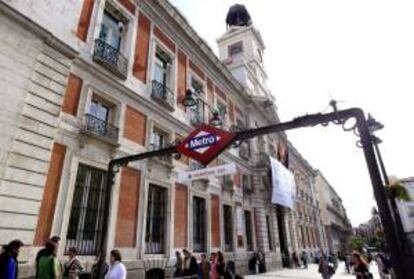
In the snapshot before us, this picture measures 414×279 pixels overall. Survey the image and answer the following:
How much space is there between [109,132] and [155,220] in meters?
4.09

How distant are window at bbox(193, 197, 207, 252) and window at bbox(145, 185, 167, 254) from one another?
259 centimetres

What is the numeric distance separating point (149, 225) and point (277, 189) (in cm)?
1240

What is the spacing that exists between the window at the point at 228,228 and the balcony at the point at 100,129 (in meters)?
9.16

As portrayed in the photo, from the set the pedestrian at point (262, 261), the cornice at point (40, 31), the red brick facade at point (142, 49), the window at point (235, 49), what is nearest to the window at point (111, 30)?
the red brick facade at point (142, 49)

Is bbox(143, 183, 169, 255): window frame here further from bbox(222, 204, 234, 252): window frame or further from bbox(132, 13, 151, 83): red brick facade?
bbox(222, 204, 234, 252): window frame

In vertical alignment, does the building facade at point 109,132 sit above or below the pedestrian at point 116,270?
above

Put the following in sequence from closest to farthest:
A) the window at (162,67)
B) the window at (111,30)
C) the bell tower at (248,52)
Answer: the window at (111,30)
the window at (162,67)
the bell tower at (248,52)

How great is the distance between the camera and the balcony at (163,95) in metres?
13.3

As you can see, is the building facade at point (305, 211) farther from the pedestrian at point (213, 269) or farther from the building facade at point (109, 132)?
the pedestrian at point (213, 269)

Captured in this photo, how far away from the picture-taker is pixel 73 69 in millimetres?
9898

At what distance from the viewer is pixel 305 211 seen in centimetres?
3697

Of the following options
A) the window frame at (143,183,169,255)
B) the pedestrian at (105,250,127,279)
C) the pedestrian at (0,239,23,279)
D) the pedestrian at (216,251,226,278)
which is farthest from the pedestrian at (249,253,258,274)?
the pedestrian at (0,239,23,279)

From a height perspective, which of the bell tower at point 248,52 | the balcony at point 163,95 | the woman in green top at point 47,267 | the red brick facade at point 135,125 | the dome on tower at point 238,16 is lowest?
the woman in green top at point 47,267

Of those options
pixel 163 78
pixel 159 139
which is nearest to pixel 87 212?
pixel 159 139
